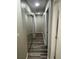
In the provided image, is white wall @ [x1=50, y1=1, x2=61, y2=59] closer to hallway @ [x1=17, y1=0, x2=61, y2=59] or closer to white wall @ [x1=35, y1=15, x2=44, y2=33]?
hallway @ [x1=17, y1=0, x2=61, y2=59]

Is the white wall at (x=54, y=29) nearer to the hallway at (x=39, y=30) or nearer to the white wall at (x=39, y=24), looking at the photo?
the hallway at (x=39, y=30)

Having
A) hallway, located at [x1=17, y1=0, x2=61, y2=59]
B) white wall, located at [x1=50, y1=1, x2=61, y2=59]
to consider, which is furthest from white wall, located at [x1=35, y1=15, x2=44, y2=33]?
white wall, located at [x1=50, y1=1, x2=61, y2=59]

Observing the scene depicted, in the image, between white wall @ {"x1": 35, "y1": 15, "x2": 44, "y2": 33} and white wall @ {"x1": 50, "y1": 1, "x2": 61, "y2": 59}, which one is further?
white wall @ {"x1": 35, "y1": 15, "x2": 44, "y2": 33}

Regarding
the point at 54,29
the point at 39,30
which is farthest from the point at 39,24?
the point at 54,29

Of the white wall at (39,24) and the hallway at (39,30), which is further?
the white wall at (39,24)

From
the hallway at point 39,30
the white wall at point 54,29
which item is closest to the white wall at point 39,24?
the hallway at point 39,30

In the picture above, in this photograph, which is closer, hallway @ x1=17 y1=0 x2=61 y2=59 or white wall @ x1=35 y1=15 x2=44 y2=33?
hallway @ x1=17 y1=0 x2=61 y2=59

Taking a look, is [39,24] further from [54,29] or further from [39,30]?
[54,29]
